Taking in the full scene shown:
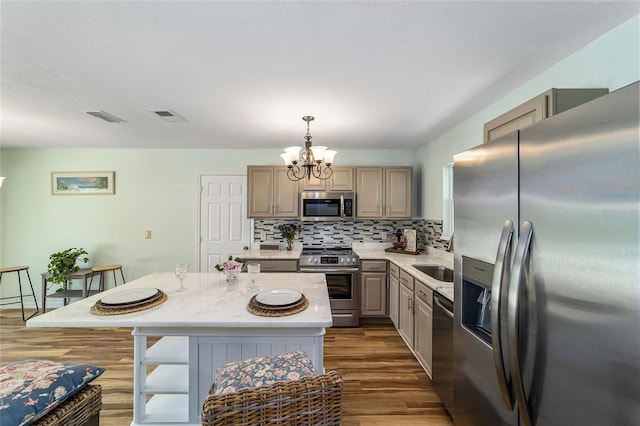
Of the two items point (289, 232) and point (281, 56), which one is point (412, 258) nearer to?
point (289, 232)

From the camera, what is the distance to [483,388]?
4.53 feet

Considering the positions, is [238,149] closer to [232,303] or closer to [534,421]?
[232,303]

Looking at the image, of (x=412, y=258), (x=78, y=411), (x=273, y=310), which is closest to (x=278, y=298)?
(x=273, y=310)

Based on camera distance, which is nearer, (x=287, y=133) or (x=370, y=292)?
(x=287, y=133)

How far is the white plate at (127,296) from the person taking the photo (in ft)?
5.13

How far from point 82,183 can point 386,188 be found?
15.0 ft

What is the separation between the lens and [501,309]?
110cm

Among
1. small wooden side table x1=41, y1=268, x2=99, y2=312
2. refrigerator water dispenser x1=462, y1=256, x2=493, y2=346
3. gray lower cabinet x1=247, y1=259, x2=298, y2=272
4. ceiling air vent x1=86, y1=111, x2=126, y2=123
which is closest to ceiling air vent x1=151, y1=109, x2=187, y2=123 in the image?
ceiling air vent x1=86, y1=111, x2=126, y2=123

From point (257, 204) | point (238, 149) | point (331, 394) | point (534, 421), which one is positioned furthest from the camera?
point (238, 149)

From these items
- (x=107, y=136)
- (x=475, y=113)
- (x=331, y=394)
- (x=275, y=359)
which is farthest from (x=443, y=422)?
(x=107, y=136)

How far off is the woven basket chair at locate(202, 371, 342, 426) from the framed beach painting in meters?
4.60

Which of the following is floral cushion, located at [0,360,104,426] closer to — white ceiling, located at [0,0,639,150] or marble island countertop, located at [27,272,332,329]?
marble island countertop, located at [27,272,332,329]

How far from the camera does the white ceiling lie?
1322mm

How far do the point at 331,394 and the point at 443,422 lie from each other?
5.32 ft
